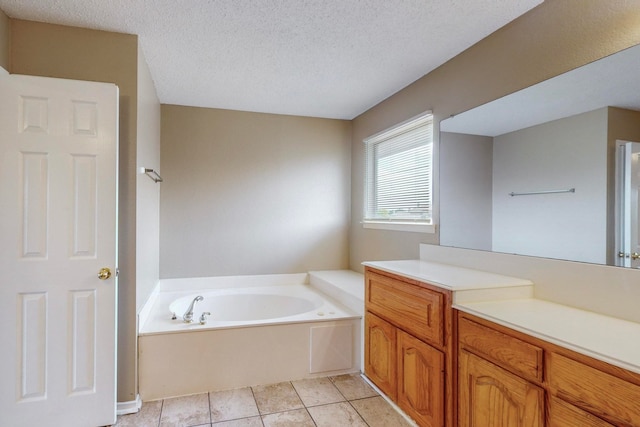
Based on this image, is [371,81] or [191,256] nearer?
[371,81]

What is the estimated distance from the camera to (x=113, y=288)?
1986 millimetres

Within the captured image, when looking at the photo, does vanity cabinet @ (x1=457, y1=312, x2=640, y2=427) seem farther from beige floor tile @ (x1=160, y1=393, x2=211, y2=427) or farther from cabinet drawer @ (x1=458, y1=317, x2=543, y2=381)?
beige floor tile @ (x1=160, y1=393, x2=211, y2=427)

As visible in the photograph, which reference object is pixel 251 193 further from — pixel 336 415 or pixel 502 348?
pixel 502 348

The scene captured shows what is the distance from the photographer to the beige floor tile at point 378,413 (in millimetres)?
2039

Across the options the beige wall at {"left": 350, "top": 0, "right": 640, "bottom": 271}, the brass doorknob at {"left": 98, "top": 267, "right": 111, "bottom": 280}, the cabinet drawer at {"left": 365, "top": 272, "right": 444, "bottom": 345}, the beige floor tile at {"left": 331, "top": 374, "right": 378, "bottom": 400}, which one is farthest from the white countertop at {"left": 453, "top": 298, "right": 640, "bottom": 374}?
the brass doorknob at {"left": 98, "top": 267, "right": 111, "bottom": 280}

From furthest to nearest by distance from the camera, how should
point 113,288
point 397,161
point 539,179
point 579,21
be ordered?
point 397,161
point 113,288
point 539,179
point 579,21

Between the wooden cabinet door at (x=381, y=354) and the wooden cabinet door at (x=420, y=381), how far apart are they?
0.24ft

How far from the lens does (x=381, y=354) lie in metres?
2.27

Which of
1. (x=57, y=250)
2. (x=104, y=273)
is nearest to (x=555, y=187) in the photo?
(x=104, y=273)

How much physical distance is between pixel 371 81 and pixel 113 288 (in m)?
2.34

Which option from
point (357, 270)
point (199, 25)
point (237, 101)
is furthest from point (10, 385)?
point (357, 270)

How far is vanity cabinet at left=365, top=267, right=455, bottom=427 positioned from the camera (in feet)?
5.61

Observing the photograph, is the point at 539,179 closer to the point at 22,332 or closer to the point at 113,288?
the point at 113,288

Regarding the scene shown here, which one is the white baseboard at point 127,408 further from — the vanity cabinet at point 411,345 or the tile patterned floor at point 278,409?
the vanity cabinet at point 411,345
